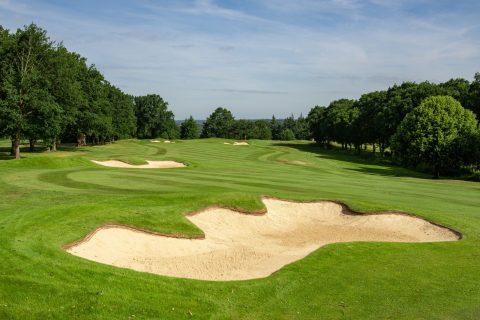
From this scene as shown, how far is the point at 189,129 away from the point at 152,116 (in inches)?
1200

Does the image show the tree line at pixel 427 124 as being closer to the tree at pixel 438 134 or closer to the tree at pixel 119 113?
the tree at pixel 438 134

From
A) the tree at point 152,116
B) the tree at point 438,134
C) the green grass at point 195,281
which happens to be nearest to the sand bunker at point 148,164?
the green grass at point 195,281

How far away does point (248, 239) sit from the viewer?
21797 mm

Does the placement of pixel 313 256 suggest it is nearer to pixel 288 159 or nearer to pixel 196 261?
pixel 196 261

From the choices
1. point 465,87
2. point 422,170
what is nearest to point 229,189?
point 422,170

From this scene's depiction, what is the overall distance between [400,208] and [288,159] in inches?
1813

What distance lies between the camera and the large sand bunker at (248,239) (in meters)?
16.8

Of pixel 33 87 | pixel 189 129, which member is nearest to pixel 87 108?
pixel 33 87

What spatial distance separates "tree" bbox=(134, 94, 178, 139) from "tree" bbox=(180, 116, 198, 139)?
25236mm

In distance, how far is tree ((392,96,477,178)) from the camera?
5888 centimetres

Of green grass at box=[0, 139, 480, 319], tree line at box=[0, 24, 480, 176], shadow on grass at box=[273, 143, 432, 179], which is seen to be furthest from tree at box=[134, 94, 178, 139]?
green grass at box=[0, 139, 480, 319]

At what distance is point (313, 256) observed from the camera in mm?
17469

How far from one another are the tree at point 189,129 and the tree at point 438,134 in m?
132

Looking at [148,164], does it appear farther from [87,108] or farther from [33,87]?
[87,108]
